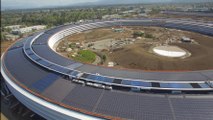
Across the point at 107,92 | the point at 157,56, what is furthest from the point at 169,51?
the point at 107,92

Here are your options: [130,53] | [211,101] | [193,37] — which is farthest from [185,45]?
[211,101]

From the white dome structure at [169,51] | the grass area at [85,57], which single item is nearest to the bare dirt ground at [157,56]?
the white dome structure at [169,51]

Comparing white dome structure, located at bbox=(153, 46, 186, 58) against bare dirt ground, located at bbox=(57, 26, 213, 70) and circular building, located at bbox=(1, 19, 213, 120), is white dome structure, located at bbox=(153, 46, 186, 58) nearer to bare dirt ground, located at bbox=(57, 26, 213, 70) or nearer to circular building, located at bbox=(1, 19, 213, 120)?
bare dirt ground, located at bbox=(57, 26, 213, 70)

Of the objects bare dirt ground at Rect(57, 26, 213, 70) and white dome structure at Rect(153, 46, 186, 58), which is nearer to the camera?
bare dirt ground at Rect(57, 26, 213, 70)

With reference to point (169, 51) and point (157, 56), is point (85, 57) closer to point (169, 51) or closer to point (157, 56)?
point (157, 56)

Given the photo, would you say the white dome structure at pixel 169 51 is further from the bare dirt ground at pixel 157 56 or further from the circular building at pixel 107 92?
the circular building at pixel 107 92

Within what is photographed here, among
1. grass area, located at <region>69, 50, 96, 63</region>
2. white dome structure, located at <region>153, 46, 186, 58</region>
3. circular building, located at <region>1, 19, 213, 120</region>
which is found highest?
circular building, located at <region>1, 19, 213, 120</region>

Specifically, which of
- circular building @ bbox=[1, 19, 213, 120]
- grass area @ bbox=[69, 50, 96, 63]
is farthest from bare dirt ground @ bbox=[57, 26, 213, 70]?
circular building @ bbox=[1, 19, 213, 120]
